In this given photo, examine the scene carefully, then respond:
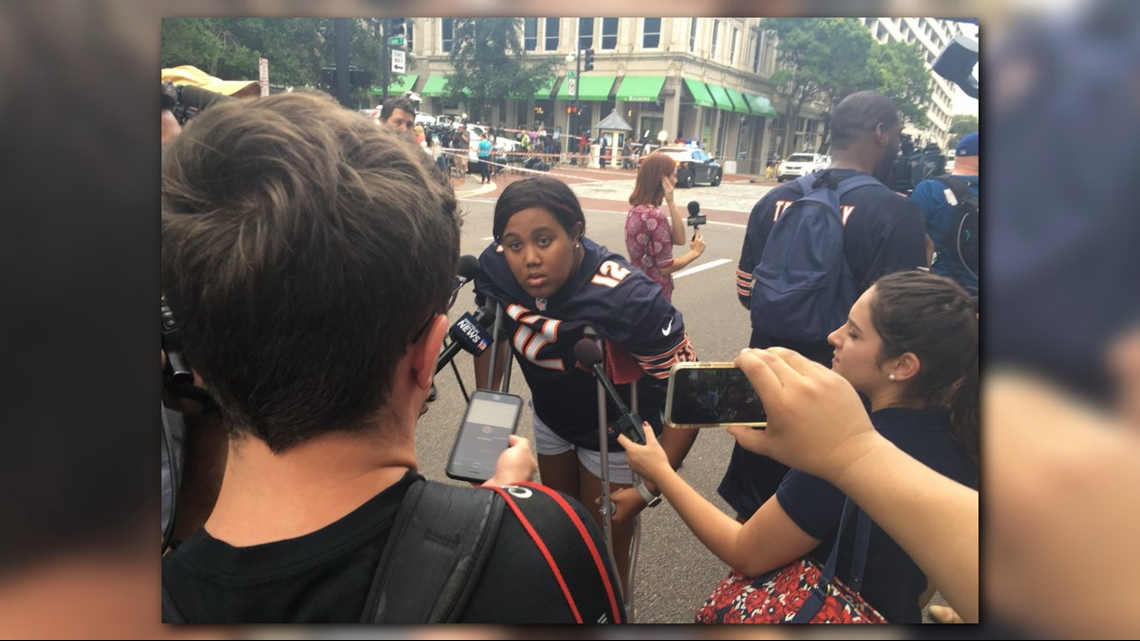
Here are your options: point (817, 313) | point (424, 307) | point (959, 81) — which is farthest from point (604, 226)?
point (959, 81)

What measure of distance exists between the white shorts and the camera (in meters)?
0.82

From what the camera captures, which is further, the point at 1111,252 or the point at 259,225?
the point at 1111,252

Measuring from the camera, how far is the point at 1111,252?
1.13 m

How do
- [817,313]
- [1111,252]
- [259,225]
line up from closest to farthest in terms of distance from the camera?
1. [259,225]
2. [1111,252]
3. [817,313]

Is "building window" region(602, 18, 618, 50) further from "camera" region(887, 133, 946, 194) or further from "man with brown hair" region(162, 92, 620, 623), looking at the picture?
"camera" region(887, 133, 946, 194)

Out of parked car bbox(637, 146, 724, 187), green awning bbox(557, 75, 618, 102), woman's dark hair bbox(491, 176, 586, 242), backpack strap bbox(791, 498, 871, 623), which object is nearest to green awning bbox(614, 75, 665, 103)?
green awning bbox(557, 75, 618, 102)

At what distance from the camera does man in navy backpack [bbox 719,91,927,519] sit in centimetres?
125

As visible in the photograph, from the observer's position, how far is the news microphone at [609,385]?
1372 mm

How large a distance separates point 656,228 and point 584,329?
10.9 inches

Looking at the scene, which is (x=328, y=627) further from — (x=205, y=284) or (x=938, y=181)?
(x=938, y=181)

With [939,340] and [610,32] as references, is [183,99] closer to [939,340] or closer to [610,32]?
[610,32]

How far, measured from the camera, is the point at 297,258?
847mm

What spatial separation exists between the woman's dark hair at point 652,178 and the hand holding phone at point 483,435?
1.71 ft

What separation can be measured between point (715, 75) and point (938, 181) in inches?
18.7
